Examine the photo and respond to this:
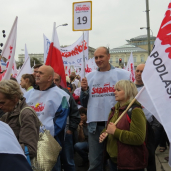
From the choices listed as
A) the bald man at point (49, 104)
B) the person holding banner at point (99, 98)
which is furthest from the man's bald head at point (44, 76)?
the person holding banner at point (99, 98)

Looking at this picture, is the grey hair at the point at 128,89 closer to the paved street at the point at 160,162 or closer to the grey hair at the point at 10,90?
the grey hair at the point at 10,90

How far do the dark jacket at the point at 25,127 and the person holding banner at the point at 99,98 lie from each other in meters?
1.40

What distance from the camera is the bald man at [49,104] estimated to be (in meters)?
3.61

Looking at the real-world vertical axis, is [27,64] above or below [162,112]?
above

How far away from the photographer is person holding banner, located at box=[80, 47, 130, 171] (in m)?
3.76

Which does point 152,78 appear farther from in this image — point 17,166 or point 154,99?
point 17,166

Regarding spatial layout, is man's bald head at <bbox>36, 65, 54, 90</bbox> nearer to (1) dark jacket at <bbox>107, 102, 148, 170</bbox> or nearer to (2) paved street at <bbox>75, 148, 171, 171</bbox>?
(1) dark jacket at <bbox>107, 102, 148, 170</bbox>

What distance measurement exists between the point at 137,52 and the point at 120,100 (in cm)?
9131

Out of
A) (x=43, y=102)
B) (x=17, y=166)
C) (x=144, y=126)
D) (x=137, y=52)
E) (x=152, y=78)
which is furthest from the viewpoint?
(x=137, y=52)

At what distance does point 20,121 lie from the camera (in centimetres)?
244

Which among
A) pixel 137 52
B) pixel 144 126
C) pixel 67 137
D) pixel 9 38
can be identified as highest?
pixel 137 52

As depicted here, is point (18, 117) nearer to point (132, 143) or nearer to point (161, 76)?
point (132, 143)

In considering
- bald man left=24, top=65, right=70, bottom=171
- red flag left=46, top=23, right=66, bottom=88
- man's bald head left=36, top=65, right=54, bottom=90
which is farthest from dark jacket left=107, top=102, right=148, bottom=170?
red flag left=46, top=23, right=66, bottom=88

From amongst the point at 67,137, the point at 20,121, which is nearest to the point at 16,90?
the point at 20,121
